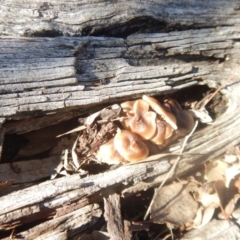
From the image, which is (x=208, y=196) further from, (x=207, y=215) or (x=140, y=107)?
(x=140, y=107)

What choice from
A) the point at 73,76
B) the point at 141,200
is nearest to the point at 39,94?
the point at 73,76

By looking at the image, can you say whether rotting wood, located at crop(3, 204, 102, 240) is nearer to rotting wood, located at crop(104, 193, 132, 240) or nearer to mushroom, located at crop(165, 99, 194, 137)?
rotting wood, located at crop(104, 193, 132, 240)

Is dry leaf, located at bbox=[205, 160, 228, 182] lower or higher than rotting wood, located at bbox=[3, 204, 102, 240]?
higher

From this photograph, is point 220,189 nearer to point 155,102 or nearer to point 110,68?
point 155,102

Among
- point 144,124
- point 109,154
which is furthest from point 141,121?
point 109,154

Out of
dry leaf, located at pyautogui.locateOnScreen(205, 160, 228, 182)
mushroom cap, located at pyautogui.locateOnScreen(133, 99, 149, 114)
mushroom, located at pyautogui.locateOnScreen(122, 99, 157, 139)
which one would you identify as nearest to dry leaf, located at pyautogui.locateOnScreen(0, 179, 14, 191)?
mushroom, located at pyautogui.locateOnScreen(122, 99, 157, 139)

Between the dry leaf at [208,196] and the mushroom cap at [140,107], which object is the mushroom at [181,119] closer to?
the mushroom cap at [140,107]
